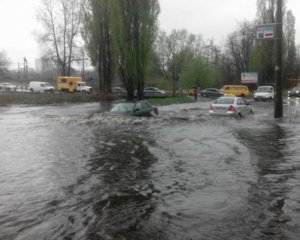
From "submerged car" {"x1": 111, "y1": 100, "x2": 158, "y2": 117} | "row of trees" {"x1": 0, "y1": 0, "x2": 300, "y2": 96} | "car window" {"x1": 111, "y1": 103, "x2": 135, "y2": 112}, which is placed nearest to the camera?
"submerged car" {"x1": 111, "y1": 100, "x2": 158, "y2": 117}

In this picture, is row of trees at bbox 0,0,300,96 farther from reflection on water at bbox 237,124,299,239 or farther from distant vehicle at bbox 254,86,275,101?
reflection on water at bbox 237,124,299,239

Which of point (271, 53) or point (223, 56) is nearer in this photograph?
point (271, 53)

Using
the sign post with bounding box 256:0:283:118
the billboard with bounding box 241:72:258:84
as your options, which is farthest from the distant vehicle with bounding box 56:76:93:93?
the sign post with bounding box 256:0:283:118

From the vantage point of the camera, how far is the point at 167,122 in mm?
23906

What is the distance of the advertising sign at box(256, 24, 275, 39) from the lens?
79.0ft

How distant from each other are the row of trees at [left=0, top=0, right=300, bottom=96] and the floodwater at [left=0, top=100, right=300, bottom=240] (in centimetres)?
2472

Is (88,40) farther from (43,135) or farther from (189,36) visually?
(189,36)

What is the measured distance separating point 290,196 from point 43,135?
41.4 ft

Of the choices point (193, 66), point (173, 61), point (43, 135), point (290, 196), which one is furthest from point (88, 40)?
point (290, 196)

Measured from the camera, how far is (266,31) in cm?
2431

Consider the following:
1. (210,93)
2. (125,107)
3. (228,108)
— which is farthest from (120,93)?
(125,107)

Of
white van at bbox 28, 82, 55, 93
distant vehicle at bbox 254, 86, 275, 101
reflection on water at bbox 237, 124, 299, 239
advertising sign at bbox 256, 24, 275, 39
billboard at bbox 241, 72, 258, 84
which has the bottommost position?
reflection on water at bbox 237, 124, 299, 239

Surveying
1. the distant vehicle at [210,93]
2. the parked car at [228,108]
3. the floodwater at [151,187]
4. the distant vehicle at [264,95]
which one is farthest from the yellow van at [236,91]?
the floodwater at [151,187]

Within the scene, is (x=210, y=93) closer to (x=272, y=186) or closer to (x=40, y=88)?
(x=40, y=88)
